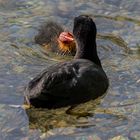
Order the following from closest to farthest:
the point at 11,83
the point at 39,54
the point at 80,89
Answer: the point at 80,89 < the point at 11,83 < the point at 39,54

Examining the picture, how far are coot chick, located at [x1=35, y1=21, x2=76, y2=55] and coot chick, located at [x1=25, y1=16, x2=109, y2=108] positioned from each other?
191cm

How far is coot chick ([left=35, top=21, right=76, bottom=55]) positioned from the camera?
10992 millimetres

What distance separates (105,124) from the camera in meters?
7.95

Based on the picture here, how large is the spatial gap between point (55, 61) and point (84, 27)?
128 cm

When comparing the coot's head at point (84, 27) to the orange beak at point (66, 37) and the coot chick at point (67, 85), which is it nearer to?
the coot chick at point (67, 85)

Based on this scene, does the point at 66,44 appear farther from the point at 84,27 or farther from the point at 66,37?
the point at 84,27

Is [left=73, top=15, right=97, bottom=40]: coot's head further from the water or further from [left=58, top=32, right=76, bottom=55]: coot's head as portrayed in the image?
[left=58, top=32, right=76, bottom=55]: coot's head

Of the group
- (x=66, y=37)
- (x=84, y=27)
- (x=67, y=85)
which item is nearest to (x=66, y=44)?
(x=66, y=37)

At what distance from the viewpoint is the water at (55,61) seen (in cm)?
787

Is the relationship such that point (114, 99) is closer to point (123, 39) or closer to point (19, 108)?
point (19, 108)

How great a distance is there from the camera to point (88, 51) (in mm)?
9406

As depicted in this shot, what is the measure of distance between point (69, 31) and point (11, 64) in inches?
81.5

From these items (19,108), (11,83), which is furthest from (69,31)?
(19,108)

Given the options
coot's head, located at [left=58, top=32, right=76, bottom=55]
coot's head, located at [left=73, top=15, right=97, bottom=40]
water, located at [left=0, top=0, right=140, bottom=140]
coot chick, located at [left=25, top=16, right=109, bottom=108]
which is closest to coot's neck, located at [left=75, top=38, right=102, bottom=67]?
coot's head, located at [left=73, top=15, right=97, bottom=40]
